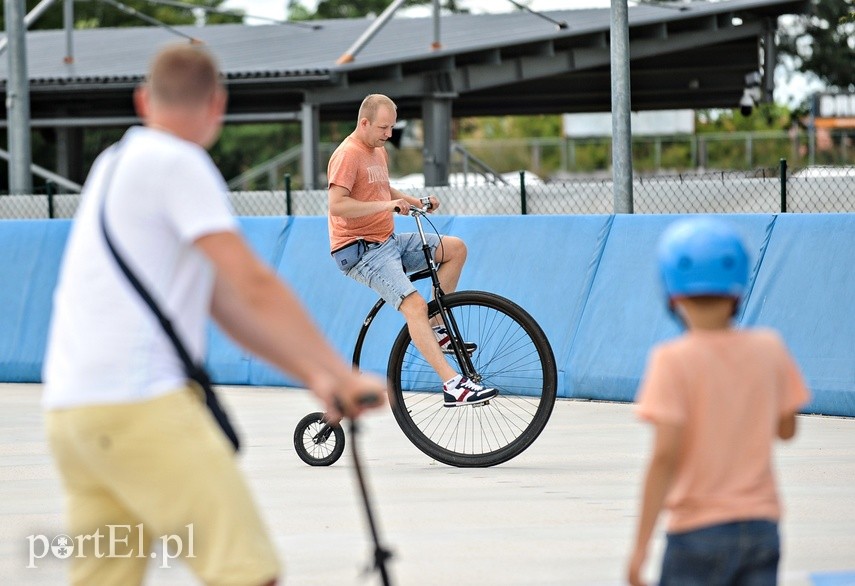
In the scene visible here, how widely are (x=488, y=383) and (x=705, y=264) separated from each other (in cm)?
673

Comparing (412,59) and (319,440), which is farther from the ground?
(412,59)

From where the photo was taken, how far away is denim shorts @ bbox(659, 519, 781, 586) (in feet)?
A: 11.0

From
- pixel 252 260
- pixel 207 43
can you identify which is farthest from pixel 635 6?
pixel 252 260

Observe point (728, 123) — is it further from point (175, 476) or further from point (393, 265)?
point (175, 476)

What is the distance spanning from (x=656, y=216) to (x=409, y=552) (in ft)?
17.5

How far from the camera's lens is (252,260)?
337 cm

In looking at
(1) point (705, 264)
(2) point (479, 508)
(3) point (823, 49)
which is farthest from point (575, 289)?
(3) point (823, 49)

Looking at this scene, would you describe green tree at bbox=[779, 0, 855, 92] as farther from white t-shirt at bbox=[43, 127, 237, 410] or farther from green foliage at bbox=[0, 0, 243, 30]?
white t-shirt at bbox=[43, 127, 237, 410]

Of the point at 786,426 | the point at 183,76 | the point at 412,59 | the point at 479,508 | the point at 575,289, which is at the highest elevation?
the point at 412,59

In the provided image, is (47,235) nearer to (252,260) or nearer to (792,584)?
(792,584)

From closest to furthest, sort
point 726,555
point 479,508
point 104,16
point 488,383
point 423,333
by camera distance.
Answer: point 726,555 → point 479,508 → point 423,333 → point 488,383 → point 104,16

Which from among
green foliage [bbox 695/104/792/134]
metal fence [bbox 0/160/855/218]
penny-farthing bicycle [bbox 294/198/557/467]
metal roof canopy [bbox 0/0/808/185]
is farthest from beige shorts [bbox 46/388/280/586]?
green foliage [bbox 695/104/792/134]

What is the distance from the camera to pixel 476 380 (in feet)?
25.4

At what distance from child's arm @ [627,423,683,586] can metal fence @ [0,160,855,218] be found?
11.6m
